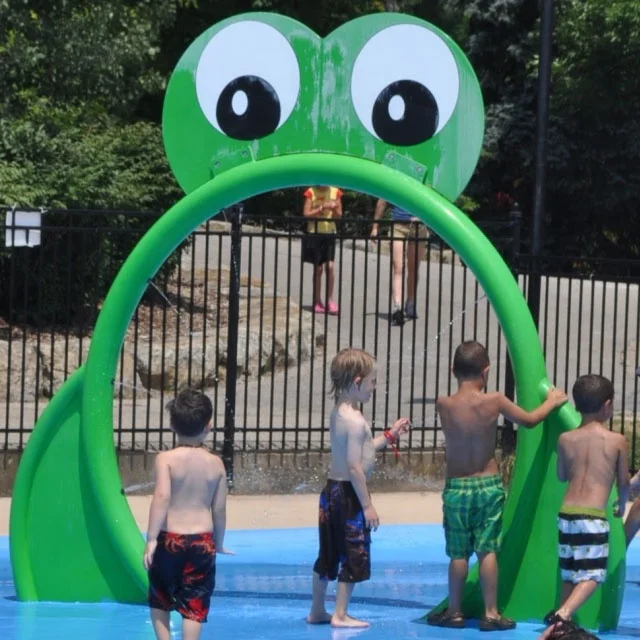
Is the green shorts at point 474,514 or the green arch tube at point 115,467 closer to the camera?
the green shorts at point 474,514

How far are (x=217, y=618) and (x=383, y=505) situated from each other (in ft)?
10.1

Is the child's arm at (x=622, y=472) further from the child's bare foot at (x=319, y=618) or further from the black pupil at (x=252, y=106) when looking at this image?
the black pupil at (x=252, y=106)

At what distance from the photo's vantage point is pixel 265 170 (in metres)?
6.68

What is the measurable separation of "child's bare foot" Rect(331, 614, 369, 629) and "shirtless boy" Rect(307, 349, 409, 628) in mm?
201

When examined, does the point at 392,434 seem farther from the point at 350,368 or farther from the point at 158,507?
the point at 158,507

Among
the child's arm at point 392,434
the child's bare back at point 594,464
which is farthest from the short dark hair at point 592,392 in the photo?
the child's arm at point 392,434

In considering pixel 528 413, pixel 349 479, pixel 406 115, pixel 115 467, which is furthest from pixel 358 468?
pixel 406 115

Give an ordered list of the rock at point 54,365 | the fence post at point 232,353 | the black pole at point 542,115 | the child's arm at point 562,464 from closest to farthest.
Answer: the child's arm at point 562,464, the fence post at point 232,353, the black pole at point 542,115, the rock at point 54,365

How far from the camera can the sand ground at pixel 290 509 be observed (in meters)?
9.05

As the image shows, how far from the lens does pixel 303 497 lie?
9852 mm

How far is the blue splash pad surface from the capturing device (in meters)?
6.34

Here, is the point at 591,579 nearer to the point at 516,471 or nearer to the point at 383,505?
the point at 516,471

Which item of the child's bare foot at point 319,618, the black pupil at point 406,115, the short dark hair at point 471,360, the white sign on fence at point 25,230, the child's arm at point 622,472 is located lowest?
the child's bare foot at point 319,618

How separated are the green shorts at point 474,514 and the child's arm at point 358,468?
16.4 inches
